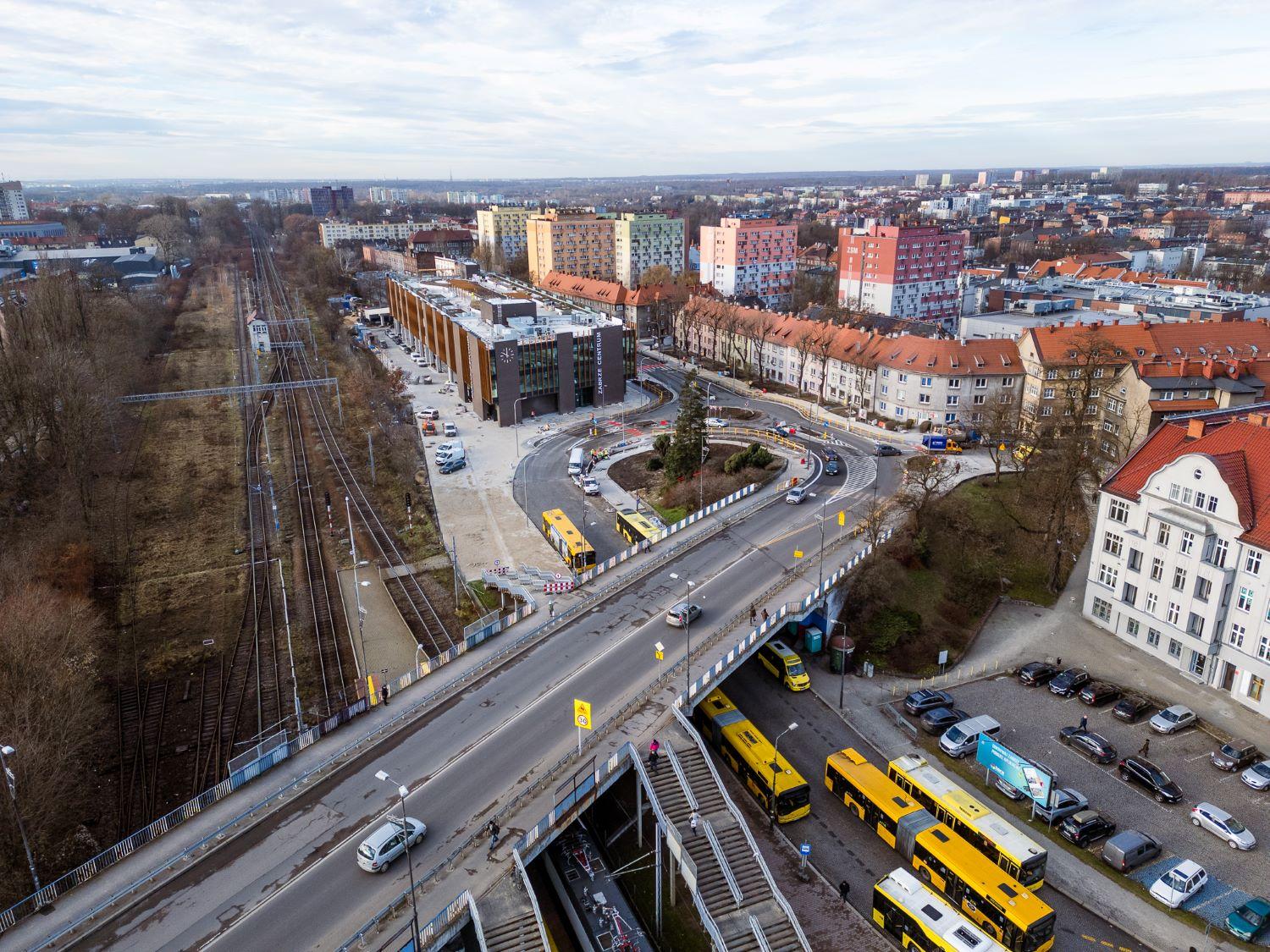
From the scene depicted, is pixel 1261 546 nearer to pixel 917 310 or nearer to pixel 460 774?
pixel 460 774

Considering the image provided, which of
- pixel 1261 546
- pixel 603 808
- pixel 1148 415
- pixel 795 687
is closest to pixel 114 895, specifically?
pixel 603 808

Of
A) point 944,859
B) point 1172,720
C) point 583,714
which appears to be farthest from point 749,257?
point 944,859

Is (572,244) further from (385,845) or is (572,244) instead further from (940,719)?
(385,845)

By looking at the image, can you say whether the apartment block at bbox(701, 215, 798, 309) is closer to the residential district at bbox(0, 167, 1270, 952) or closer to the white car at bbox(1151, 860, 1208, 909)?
the residential district at bbox(0, 167, 1270, 952)

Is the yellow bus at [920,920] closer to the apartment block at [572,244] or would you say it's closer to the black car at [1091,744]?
the black car at [1091,744]

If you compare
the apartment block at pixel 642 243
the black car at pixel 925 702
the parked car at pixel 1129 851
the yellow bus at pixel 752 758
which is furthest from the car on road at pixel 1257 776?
the apartment block at pixel 642 243

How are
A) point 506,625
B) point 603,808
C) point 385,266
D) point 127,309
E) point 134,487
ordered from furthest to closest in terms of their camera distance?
point 385,266, point 127,309, point 134,487, point 506,625, point 603,808

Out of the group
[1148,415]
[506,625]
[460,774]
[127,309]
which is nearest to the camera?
[460,774]
